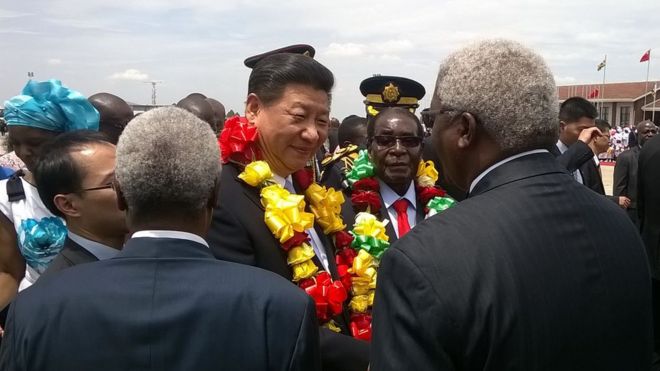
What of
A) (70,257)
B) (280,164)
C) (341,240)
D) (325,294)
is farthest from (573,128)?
(70,257)

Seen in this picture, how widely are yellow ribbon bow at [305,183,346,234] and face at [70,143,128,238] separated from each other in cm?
89

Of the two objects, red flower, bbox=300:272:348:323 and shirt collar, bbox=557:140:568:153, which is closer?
red flower, bbox=300:272:348:323

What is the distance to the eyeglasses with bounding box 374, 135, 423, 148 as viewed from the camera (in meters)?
3.55

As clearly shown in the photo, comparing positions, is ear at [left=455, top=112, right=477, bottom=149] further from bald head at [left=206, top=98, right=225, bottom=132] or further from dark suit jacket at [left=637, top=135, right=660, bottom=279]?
bald head at [left=206, top=98, right=225, bottom=132]

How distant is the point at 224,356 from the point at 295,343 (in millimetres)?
174

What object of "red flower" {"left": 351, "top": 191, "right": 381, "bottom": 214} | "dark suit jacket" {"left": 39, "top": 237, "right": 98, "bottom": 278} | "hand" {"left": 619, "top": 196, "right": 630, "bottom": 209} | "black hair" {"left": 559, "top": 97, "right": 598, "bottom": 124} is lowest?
"hand" {"left": 619, "top": 196, "right": 630, "bottom": 209}

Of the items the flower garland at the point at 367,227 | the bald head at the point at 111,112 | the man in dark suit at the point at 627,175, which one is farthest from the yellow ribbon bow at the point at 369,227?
the man in dark suit at the point at 627,175

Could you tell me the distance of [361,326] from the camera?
2574 millimetres

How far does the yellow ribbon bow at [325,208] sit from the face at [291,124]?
0.27 metres

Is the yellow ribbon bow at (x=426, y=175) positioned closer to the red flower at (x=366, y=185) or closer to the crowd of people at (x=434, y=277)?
the red flower at (x=366, y=185)

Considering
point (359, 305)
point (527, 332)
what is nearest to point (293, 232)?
point (359, 305)

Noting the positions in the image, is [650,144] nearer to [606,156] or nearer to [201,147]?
[201,147]

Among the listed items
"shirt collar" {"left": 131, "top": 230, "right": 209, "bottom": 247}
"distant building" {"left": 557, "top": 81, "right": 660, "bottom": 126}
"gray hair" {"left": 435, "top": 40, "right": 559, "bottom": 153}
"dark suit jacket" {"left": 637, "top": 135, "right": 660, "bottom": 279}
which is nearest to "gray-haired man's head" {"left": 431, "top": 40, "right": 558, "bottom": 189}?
"gray hair" {"left": 435, "top": 40, "right": 559, "bottom": 153}

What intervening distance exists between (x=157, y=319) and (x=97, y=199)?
111 centimetres
